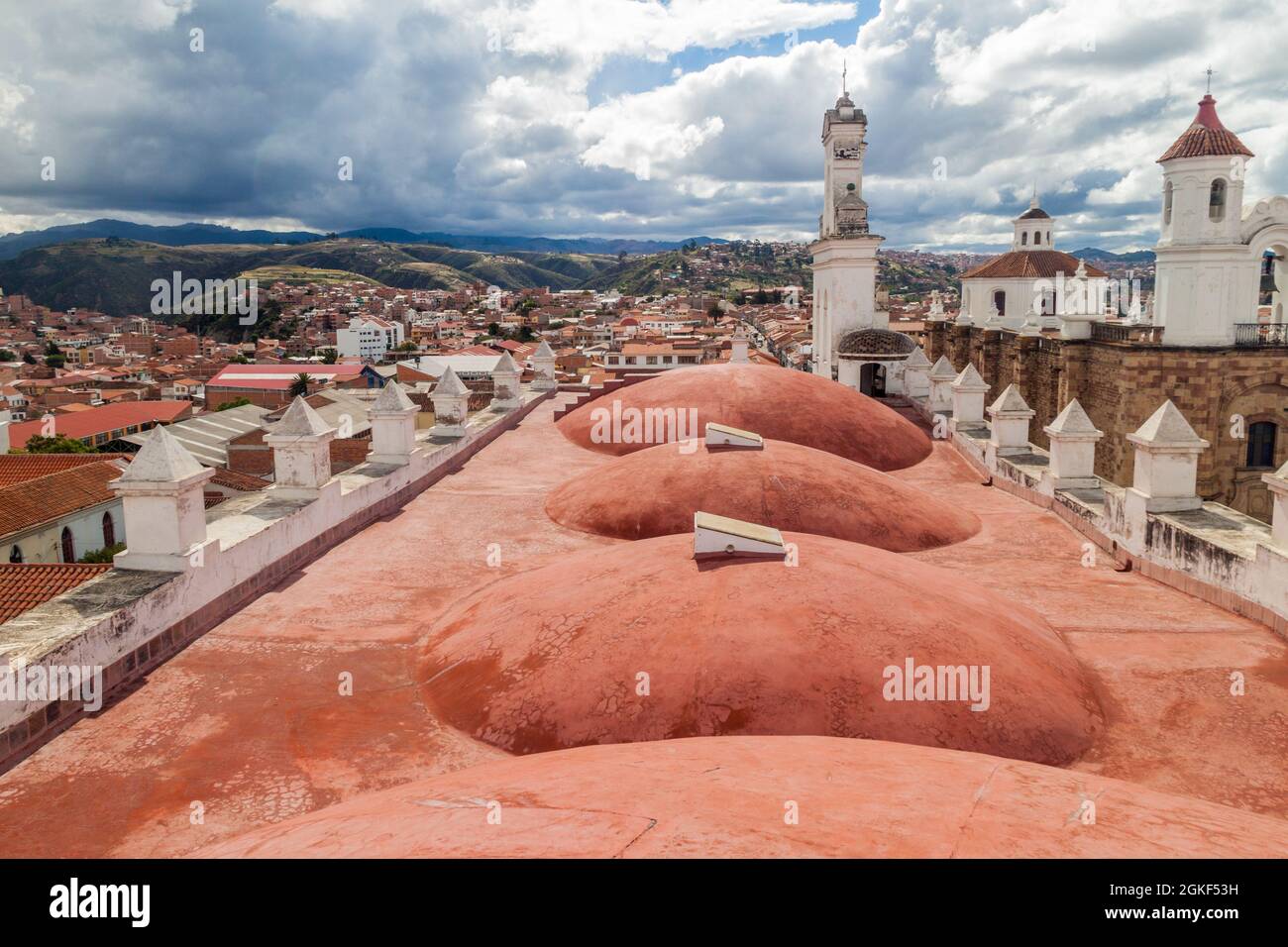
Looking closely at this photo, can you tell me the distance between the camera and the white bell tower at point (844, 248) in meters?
26.5

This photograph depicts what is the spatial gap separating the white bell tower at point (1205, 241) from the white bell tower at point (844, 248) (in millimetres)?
7389

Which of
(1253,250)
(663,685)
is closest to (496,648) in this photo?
(663,685)

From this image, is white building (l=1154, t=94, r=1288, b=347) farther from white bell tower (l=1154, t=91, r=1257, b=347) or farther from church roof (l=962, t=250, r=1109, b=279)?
church roof (l=962, t=250, r=1109, b=279)

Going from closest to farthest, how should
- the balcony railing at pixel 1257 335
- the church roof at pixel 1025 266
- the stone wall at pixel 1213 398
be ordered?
the stone wall at pixel 1213 398, the balcony railing at pixel 1257 335, the church roof at pixel 1025 266

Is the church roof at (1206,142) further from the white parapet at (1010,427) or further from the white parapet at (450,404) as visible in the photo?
the white parapet at (450,404)

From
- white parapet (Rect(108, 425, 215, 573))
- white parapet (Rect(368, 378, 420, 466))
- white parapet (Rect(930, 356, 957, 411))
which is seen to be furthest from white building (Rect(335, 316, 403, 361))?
white parapet (Rect(108, 425, 215, 573))

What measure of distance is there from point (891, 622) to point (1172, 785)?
190cm

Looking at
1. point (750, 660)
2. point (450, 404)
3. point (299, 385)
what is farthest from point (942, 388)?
point (299, 385)

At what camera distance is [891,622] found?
6414 mm

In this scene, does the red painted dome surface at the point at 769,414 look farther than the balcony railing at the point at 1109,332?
No

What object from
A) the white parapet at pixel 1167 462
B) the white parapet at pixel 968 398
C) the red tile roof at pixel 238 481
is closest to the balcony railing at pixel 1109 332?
the white parapet at pixel 968 398

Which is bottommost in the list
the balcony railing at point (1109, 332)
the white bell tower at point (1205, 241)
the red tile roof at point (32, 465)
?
the red tile roof at point (32, 465)

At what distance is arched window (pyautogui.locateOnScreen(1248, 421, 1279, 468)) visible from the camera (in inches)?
939
